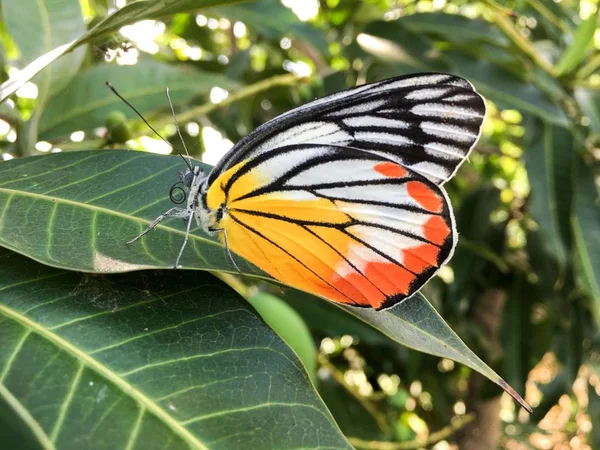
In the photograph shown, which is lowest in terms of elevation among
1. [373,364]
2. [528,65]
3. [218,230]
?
[373,364]

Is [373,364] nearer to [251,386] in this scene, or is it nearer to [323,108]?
[323,108]

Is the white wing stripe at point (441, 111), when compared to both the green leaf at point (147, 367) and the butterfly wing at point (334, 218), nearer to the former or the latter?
the butterfly wing at point (334, 218)

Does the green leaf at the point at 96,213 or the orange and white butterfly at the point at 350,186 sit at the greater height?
the green leaf at the point at 96,213

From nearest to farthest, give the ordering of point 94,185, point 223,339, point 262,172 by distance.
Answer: point 223,339
point 94,185
point 262,172

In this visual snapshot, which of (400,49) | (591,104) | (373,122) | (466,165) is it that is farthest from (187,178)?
(466,165)

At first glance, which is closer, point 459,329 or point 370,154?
point 370,154

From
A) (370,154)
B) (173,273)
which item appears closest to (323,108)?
(370,154)

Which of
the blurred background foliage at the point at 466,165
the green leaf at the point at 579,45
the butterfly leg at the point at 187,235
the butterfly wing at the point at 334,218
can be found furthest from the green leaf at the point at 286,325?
the green leaf at the point at 579,45
